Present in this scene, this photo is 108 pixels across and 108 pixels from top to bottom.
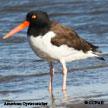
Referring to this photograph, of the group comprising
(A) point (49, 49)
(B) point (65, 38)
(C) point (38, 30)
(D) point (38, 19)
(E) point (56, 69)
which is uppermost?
(D) point (38, 19)

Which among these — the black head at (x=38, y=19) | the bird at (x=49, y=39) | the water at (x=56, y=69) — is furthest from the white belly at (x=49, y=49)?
the water at (x=56, y=69)

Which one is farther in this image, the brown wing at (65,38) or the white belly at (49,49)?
the brown wing at (65,38)

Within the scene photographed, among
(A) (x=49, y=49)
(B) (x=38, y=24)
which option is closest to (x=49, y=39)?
(A) (x=49, y=49)

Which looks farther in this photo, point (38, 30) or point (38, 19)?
point (38, 19)

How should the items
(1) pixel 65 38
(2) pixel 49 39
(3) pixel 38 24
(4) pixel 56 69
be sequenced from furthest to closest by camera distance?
(4) pixel 56 69 → (1) pixel 65 38 → (3) pixel 38 24 → (2) pixel 49 39

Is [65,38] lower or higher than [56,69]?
higher

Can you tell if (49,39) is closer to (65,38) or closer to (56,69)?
(65,38)

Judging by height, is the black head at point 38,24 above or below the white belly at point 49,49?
above

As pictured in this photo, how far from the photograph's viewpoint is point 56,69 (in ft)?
28.1

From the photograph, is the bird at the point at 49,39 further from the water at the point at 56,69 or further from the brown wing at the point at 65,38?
the water at the point at 56,69

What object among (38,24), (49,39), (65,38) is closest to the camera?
(49,39)

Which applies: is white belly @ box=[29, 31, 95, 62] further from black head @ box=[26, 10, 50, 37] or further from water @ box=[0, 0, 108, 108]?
water @ box=[0, 0, 108, 108]

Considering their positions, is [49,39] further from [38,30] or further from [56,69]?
[56,69]

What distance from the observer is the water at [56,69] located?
666cm
